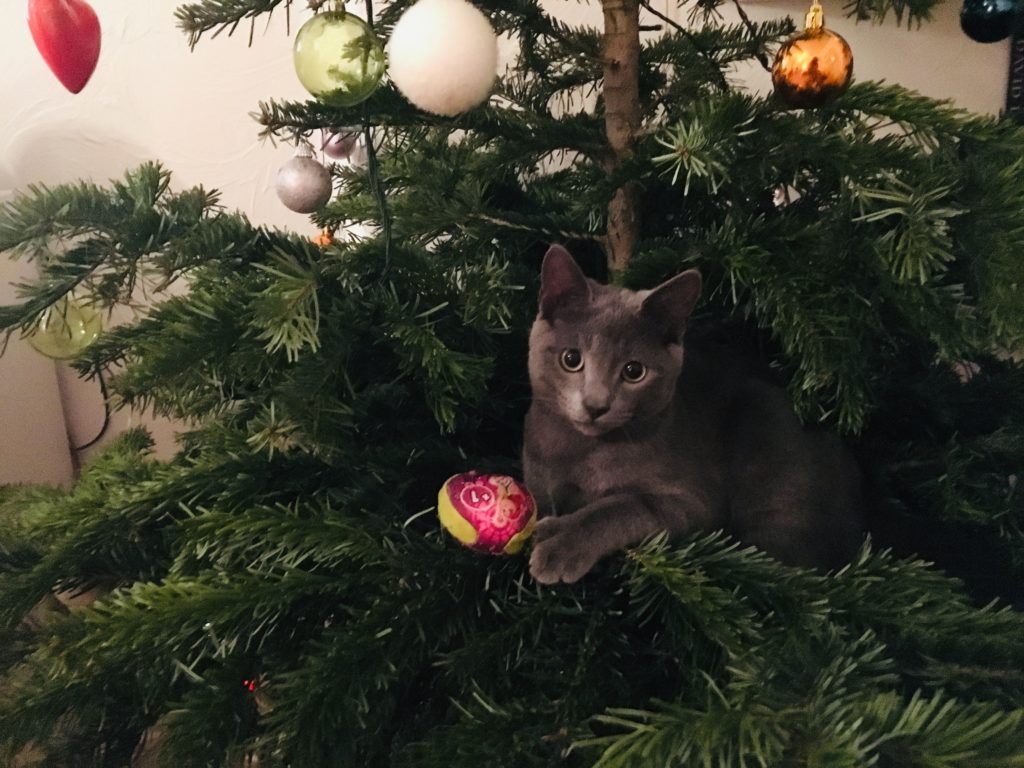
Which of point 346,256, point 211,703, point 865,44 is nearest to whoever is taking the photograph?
point 211,703

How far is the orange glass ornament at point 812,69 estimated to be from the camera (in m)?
0.47

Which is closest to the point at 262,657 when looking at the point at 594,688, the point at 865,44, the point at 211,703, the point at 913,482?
the point at 211,703

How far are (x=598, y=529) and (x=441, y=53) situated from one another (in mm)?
316

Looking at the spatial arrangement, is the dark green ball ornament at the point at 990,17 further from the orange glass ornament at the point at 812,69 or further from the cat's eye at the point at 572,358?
the cat's eye at the point at 572,358

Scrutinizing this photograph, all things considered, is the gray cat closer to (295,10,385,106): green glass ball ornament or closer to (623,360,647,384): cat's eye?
(623,360,647,384): cat's eye

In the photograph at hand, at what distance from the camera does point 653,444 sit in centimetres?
61

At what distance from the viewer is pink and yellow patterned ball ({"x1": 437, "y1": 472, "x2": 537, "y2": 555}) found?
441 millimetres

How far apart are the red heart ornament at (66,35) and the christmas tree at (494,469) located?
174mm

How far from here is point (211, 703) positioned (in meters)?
0.34

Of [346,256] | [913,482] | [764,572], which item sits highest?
[346,256]

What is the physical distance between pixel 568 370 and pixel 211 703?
34 cm

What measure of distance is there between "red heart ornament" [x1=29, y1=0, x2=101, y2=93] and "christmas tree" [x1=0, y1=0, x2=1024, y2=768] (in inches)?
6.8

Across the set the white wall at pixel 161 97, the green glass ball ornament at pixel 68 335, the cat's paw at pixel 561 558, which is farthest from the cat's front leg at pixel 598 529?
the white wall at pixel 161 97

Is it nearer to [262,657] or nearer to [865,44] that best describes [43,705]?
[262,657]
